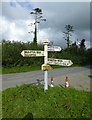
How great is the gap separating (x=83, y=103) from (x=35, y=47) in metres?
25.4

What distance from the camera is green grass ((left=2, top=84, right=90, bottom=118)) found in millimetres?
7555

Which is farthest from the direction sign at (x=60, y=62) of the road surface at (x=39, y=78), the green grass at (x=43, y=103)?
the road surface at (x=39, y=78)

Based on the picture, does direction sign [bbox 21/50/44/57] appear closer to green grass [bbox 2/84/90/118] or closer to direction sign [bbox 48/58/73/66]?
direction sign [bbox 48/58/73/66]

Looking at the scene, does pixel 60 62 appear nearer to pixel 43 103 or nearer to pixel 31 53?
pixel 31 53

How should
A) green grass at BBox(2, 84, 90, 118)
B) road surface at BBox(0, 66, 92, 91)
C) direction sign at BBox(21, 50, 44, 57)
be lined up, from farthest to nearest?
road surface at BBox(0, 66, 92, 91) < direction sign at BBox(21, 50, 44, 57) < green grass at BBox(2, 84, 90, 118)

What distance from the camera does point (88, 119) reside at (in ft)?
24.8

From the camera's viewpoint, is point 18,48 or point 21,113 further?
point 18,48

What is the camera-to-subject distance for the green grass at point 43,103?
24.8 feet

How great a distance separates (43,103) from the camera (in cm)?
799

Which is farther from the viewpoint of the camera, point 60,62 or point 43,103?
point 60,62

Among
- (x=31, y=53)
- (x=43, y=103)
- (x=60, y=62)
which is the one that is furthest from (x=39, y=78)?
(x=43, y=103)

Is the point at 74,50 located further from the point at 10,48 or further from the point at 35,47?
the point at 10,48

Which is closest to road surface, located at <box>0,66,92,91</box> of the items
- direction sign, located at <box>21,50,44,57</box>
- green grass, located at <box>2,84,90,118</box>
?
direction sign, located at <box>21,50,44,57</box>

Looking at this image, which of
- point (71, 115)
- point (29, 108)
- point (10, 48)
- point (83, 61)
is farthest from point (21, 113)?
point (83, 61)
